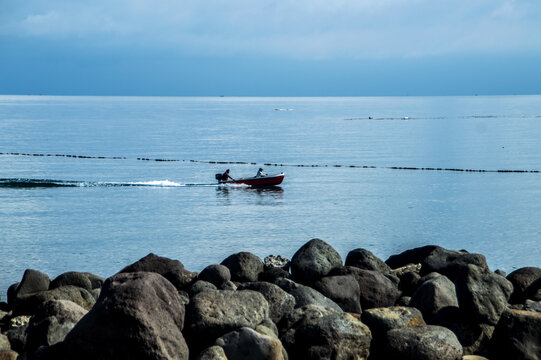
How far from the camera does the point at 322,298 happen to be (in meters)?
15.0

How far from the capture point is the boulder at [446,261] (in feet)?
61.2

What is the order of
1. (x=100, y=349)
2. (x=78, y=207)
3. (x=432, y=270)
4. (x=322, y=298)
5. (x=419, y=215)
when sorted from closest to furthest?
1. (x=100, y=349)
2. (x=322, y=298)
3. (x=432, y=270)
4. (x=419, y=215)
5. (x=78, y=207)

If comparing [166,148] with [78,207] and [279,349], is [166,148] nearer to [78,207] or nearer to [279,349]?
[78,207]

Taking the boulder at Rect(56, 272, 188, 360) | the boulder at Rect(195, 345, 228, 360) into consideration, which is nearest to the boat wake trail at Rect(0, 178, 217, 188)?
the boulder at Rect(56, 272, 188, 360)

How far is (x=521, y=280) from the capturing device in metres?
17.6

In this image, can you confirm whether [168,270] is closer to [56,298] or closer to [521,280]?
[56,298]

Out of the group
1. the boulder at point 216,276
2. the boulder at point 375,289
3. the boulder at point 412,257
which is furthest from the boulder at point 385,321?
the boulder at point 412,257

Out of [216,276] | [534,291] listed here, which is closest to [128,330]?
[216,276]

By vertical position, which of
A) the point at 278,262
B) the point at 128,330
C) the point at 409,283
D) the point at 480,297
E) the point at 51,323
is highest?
the point at 128,330

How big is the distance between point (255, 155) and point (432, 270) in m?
62.9

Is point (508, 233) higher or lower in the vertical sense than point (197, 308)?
lower

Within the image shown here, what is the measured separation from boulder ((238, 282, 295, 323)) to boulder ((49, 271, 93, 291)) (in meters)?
5.15

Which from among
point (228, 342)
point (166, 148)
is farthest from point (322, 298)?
point (166, 148)

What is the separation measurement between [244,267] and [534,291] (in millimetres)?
6964
